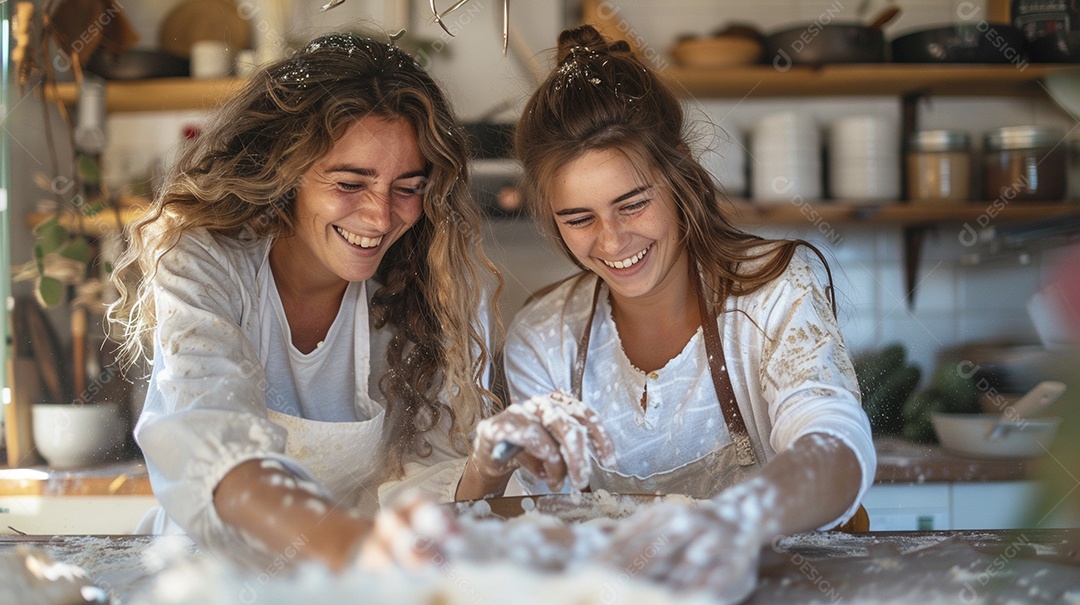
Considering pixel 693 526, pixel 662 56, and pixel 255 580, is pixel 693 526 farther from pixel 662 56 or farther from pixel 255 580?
pixel 662 56

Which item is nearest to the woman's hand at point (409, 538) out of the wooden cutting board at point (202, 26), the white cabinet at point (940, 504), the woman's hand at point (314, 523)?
the woman's hand at point (314, 523)

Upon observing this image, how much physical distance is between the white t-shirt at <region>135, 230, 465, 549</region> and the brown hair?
0.35 metres

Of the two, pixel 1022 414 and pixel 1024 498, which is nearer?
pixel 1024 498

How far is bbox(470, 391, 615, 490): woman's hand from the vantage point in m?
0.91

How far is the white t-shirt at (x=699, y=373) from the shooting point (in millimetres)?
1034

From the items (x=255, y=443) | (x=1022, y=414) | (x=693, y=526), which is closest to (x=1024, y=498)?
(x=693, y=526)

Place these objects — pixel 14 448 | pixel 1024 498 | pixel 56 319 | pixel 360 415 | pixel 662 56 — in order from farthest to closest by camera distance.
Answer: pixel 662 56
pixel 56 319
pixel 14 448
pixel 360 415
pixel 1024 498

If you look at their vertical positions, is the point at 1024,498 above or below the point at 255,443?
above

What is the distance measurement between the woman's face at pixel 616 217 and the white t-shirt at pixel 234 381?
1.05 feet

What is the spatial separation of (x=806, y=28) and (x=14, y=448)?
172 centimetres

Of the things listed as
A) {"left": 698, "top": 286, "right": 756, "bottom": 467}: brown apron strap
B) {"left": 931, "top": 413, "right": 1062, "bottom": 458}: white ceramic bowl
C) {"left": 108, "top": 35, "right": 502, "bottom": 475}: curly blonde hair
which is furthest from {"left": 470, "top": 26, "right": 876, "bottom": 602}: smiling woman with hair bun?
{"left": 931, "top": 413, "right": 1062, "bottom": 458}: white ceramic bowl

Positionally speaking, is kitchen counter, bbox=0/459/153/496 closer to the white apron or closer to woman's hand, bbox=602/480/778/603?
the white apron

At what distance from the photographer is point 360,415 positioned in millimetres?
1228

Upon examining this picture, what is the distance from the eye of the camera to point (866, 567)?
0.79 meters
